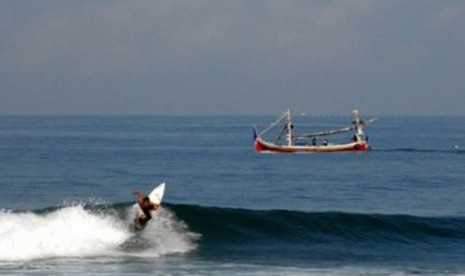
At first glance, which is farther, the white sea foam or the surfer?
the surfer

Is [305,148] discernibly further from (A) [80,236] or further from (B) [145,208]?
(A) [80,236]

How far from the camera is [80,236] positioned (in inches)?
1133

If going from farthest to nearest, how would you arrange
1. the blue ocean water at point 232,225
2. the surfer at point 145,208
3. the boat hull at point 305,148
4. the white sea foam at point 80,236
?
the boat hull at point 305,148
the surfer at point 145,208
the white sea foam at point 80,236
the blue ocean water at point 232,225

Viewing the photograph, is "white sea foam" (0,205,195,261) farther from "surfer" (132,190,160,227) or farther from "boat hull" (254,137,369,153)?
"boat hull" (254,137,369,153)

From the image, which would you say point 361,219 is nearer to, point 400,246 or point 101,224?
point 400,246

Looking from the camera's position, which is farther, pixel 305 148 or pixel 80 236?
pixel 305 148

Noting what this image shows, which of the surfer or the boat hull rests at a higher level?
the boat hull

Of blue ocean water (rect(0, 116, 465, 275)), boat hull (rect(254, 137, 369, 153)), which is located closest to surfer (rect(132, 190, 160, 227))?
blue ocean water (rect(0, 116, 465, 275))

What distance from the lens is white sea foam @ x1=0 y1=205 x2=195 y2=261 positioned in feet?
87.6

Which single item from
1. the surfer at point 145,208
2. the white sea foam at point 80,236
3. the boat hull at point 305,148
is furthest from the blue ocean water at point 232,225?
the boat hull at point 305,148

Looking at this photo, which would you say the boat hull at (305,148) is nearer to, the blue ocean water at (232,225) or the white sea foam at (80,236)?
the blue ocean water at (232,225)

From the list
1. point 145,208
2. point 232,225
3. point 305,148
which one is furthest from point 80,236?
point 305,148

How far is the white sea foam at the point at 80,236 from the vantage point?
1051 inches

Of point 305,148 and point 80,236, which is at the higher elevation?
point 305,148
